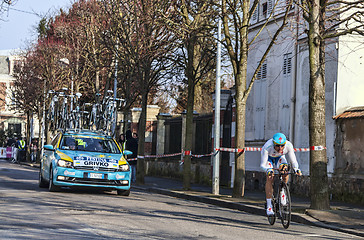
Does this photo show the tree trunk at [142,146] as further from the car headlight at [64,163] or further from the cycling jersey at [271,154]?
the cycling jersey at [271,154]

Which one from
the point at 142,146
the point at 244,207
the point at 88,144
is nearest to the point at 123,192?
the point at 88,144

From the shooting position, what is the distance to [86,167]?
55.4ft

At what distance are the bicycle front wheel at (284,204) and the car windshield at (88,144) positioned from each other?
7724mm

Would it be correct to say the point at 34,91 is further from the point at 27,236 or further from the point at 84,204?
the point at 27,236

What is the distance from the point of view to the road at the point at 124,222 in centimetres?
949

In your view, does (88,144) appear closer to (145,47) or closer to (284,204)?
(145,47)

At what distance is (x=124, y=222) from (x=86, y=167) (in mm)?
6153

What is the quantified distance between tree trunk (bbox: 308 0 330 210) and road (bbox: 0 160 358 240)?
1.58 metres

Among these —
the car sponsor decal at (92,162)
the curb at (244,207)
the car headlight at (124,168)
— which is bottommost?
the curb at (244,207)

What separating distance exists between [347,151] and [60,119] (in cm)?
1707

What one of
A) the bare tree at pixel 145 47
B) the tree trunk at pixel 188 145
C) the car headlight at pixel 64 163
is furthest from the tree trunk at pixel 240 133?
the bare tree at pixel 145 47

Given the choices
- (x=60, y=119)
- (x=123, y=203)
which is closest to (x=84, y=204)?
(x=123, y=203)

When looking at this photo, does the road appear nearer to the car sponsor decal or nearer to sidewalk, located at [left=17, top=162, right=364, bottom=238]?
sidewalk, located at [left=17, top=162, right=364, bottom=238]

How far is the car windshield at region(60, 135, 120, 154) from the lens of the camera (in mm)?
18141
